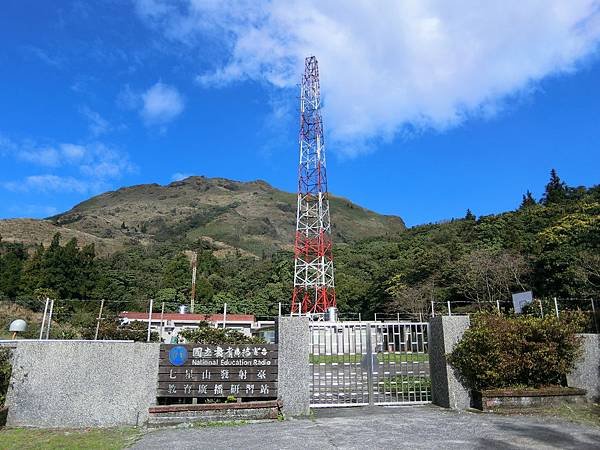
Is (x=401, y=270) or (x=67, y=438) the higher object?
(x=401, y=270)

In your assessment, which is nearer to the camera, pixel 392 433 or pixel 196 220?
pixel 392 433

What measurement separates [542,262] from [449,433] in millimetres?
24749

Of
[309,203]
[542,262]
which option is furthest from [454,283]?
[309,203]

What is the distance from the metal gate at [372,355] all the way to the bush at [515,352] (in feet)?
2.99

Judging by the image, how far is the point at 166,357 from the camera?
727cm

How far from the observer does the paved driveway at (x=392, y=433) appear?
5.55 m

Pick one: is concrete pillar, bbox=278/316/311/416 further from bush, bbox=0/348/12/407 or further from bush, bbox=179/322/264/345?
bush, bbox=0/348/12/407

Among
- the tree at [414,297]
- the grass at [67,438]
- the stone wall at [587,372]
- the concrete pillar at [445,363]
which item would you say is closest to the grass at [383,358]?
the concrete pillar at [445,363]

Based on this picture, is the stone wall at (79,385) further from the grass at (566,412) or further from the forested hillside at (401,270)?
the forested hillside at (401,270)

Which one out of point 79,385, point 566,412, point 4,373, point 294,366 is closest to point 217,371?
point 294,366

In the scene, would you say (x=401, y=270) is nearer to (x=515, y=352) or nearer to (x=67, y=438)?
(x=515, y=352)

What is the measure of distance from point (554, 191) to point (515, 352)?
47.7 meters

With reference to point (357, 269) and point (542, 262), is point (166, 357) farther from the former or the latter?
point (357, 269)

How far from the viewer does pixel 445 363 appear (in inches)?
317
